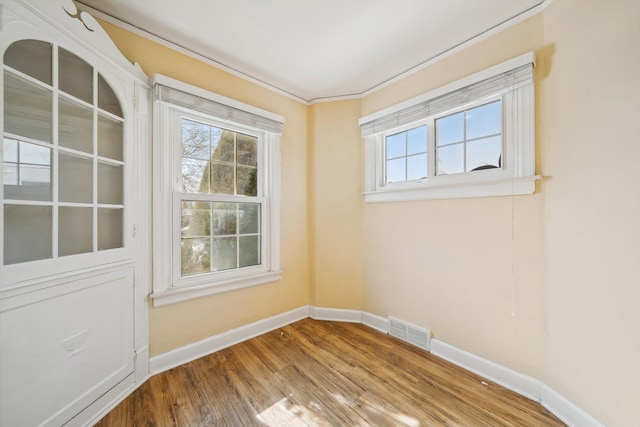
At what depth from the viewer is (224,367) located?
1841mm

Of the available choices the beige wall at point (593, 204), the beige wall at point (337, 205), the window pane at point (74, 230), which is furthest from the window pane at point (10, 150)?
the beige wall at point (593, 204)

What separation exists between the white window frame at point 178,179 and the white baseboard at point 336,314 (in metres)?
0.75

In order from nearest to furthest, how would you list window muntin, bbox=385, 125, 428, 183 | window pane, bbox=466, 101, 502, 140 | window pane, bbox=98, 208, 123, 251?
1. window pane, bbox=98, 208, 123, 251
2. window pane, bbox=466, 101, 502, 140
3. window muntin, bbox=385, 125, 428, 183

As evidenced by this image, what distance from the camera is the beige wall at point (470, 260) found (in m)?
1.56

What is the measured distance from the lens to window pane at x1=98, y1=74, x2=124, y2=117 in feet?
4.89

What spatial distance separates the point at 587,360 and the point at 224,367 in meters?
2.30

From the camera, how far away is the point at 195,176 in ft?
6.63

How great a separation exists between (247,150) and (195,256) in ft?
3.66

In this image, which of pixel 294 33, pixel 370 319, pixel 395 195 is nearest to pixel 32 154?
pixel 294 33

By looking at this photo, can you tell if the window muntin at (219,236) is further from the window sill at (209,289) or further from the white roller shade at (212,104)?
the white roller shade at (212,104)

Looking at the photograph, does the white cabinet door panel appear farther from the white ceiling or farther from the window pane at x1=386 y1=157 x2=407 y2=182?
the window pane at x1=386 y1=157 x2=407 y2=182

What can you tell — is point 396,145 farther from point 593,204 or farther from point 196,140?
point 196,140

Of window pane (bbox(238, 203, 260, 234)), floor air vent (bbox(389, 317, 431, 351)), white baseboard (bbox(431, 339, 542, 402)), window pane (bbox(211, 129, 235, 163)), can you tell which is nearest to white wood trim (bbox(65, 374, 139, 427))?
window pane (bbox(238, 203, 260, 234))

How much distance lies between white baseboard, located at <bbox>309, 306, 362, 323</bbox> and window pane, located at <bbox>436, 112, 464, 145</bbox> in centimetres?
193
